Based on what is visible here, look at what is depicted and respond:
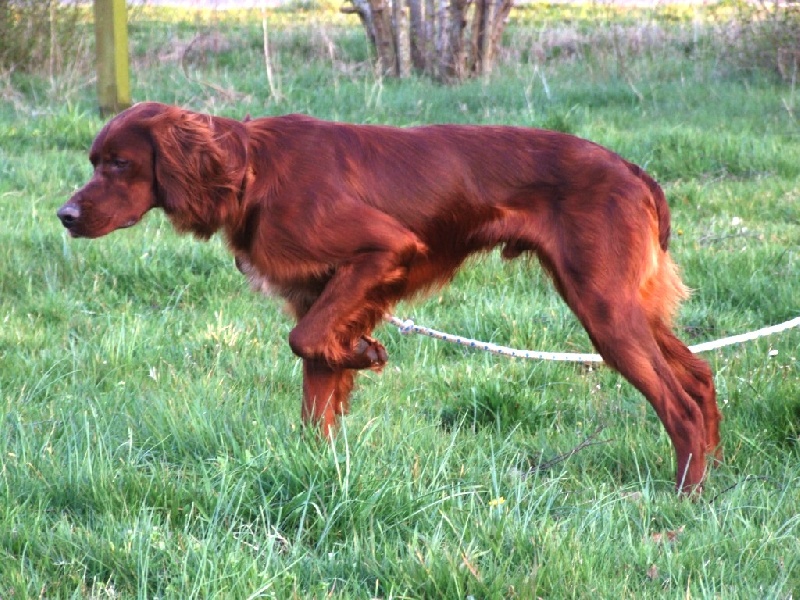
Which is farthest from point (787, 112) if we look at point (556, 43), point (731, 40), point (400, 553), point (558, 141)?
point (400, 553)

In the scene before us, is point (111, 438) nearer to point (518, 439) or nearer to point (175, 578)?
point (175, 578)

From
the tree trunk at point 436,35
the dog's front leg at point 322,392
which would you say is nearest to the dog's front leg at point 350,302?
the dog's front leg at point 322,392

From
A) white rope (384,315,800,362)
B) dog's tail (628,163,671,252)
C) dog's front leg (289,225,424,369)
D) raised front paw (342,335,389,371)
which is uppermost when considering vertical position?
dog's tail (628,163,671,252)

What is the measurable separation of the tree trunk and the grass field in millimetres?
2646

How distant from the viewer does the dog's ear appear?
9.50 ft

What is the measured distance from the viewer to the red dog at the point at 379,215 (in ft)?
9.44

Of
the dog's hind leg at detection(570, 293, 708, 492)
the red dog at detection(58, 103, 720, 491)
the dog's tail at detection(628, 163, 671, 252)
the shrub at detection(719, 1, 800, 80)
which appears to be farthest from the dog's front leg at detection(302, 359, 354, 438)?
the shrub at detection(719, 1, 800, 80)

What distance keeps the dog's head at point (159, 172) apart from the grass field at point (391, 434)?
0.55 meters

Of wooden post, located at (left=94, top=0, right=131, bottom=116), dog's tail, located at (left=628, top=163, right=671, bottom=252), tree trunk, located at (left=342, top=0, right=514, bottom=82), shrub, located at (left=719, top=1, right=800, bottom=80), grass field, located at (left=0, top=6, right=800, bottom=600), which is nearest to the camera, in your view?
grass field, located at (left=0, top=6, right=800, bottom=600)

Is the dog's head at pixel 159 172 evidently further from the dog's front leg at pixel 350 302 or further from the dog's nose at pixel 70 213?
the dog's front leg at pixel 350 302

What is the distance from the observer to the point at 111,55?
7.02 m

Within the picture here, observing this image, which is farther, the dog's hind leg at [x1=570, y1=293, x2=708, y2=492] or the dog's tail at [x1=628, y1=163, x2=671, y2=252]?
the dog's tail at [x1=628, y1=163, x2=671, y2=252]

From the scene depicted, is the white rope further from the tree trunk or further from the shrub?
the tree trunk

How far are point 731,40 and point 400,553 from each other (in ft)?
27.1
